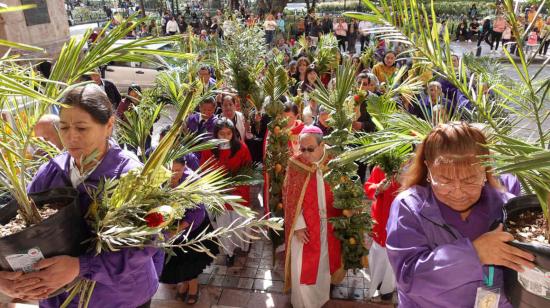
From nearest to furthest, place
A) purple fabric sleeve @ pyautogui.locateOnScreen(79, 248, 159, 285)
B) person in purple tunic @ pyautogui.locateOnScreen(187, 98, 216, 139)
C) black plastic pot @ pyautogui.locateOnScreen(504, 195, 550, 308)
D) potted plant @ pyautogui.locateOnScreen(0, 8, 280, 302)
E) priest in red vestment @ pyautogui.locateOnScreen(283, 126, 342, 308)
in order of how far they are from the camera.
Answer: black plastic pot @ pyautogui.locateOnScreen(504, 195, 550, 308)
potted plant @ pyautogui.locateOnScreen(0, 8, 280, 302)
purple fabric sleeve @ pyautogui.locateOnScreen(79, 248, 159, 285)
priest in red vestment @ pyautogui.locateOnScreen(283, 126, 342, 308)
person in purple tunic @ pyautogui.locateOnScreen(187, 98, 216, 139)

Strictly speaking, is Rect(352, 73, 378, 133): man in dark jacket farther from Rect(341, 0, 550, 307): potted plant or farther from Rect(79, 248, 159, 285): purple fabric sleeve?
Rect(79, 248, 159, 285): purple fabric sleeve

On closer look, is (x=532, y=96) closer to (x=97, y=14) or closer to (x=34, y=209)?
(x=34, y=209)

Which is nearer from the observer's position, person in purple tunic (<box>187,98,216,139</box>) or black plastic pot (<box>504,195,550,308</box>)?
black plastic pot (<box>504,195,550,308</box>)

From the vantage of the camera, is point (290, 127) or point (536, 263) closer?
point (536, 263)

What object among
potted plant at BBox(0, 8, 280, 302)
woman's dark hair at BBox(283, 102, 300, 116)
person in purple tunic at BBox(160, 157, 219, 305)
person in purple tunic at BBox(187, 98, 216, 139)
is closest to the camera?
potted plant at BBox(0, 8, 280, 302)

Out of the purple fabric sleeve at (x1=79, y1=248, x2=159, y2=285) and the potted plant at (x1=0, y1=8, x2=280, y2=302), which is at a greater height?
the potted plant at (x1=0, y1=8, x2=280, y2=302)

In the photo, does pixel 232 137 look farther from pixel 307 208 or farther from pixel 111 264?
pixel 111 264

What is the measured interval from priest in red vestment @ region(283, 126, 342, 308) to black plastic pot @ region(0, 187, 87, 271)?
183 centimetres

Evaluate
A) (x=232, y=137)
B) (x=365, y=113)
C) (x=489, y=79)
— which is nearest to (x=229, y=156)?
(x=232, y=137)

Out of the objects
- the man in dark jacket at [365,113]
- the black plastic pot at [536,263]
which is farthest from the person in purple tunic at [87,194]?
the man in dark jacket at [365,113]

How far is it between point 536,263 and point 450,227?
361mm

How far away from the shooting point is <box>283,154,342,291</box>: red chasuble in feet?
10.3

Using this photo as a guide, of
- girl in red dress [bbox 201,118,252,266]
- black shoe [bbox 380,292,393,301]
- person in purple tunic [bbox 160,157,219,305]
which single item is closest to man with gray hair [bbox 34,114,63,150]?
person in purple tunic [bbox 160,157,219,305]

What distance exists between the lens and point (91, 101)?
5.45 feet
